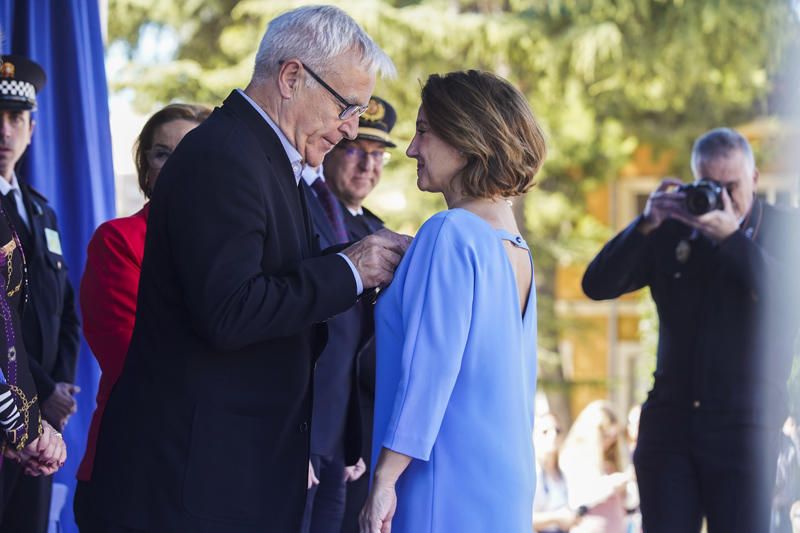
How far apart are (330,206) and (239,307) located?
1615 millimetres

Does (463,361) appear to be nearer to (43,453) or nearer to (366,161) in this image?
(43,453)

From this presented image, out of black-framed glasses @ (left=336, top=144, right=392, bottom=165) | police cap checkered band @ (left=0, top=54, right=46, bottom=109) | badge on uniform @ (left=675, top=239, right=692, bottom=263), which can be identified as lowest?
badge on uniform @ (left=675, top=239, right=692, bottom=263)

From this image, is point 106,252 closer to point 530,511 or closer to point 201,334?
point 201,334

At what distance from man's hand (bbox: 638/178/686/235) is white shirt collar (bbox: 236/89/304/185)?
180 cm

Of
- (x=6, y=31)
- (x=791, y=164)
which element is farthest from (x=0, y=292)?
(x=791, y=164)

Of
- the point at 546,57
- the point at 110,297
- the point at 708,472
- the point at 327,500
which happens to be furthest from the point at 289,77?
the point at 546,57

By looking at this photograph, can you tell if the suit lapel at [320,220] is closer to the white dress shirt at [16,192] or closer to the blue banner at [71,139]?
the white dress shirt at [16,192]

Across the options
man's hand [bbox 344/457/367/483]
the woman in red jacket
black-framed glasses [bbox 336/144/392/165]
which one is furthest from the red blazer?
black-framed glasses [bbox 336/144/392/165]

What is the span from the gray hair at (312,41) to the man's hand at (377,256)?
1.13 feet

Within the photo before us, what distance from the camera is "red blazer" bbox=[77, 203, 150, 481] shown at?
9.86 feet

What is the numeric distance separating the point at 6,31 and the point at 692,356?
265 cm

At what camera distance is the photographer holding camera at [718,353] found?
12.1ft

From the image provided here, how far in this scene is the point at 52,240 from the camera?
3.79 metres

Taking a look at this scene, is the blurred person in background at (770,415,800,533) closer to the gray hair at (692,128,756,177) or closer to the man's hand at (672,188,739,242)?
the man's hand at (672,188,739,242)
